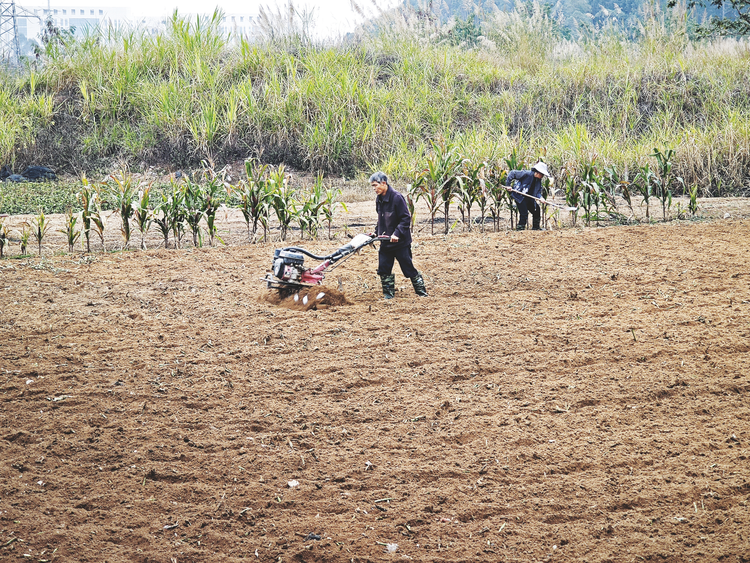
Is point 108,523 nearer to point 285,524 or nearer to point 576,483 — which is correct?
point 285,524

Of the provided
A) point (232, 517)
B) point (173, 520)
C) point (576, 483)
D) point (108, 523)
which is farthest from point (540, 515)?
point (108, 523)

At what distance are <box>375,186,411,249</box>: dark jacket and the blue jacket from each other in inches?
137

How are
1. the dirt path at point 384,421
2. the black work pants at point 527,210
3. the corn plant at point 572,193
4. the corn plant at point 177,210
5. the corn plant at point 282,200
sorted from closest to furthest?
the dirt path at point 384,421 < the corn plant at point 177,210 < the corn plant at point 282,200 < the black work pants at point 527,210 < the corn plant at point 572,193

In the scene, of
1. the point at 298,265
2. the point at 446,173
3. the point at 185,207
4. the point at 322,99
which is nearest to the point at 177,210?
the point at 185,207

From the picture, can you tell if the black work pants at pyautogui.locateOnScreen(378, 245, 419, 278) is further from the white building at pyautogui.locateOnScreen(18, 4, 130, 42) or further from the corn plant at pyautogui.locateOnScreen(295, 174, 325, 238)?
the white building at pyautogui.locateOnScreen(18, 4, 130, 42)

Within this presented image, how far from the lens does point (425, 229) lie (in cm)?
1015

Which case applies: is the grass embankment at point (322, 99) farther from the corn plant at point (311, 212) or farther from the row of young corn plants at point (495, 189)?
the corn plant at point (311, 212)

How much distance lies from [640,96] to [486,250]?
1052 centimetres

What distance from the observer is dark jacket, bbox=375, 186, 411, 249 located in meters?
6.50

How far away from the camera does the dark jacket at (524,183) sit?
30.9 ft

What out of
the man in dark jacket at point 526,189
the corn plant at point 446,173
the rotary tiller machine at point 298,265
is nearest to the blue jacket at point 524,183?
the man in dark jacket at point 526,189

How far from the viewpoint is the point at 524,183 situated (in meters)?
9.49

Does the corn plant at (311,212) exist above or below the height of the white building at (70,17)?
below

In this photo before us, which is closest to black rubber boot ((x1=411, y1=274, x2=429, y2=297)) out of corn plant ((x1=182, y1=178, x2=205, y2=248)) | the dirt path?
the dirt path
